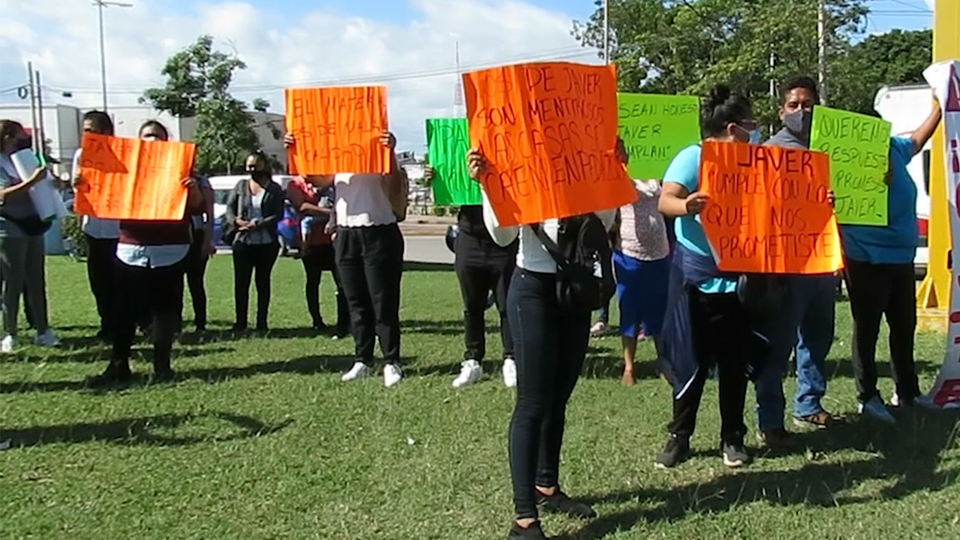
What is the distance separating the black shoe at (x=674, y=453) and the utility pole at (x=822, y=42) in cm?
2395

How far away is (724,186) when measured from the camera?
4.70 metres

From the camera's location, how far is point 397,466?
5289 millimetres

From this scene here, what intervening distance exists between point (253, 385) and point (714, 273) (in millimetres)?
3741

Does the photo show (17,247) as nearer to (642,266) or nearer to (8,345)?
(8,345)

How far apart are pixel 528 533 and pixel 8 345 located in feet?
20.7

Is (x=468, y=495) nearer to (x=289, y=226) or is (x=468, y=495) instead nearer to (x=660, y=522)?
(x=660, y=522)

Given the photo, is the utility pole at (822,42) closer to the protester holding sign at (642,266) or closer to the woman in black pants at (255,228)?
the woman in black pants at (255,228)

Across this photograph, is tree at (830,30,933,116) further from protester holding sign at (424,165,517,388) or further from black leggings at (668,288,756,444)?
black leggings at (668,288,756,444)

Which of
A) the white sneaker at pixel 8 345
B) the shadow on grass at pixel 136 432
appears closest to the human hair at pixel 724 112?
the shadow on grass at pixel 136 432

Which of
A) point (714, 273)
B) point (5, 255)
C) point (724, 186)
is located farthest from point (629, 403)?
point (5, 255)

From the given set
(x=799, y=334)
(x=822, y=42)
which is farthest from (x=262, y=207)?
(x=822, y=42)

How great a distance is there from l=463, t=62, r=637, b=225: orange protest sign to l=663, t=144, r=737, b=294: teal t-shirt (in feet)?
2.09

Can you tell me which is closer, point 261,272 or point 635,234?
point 635,234

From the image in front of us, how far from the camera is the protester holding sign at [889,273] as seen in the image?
5.81 metres
